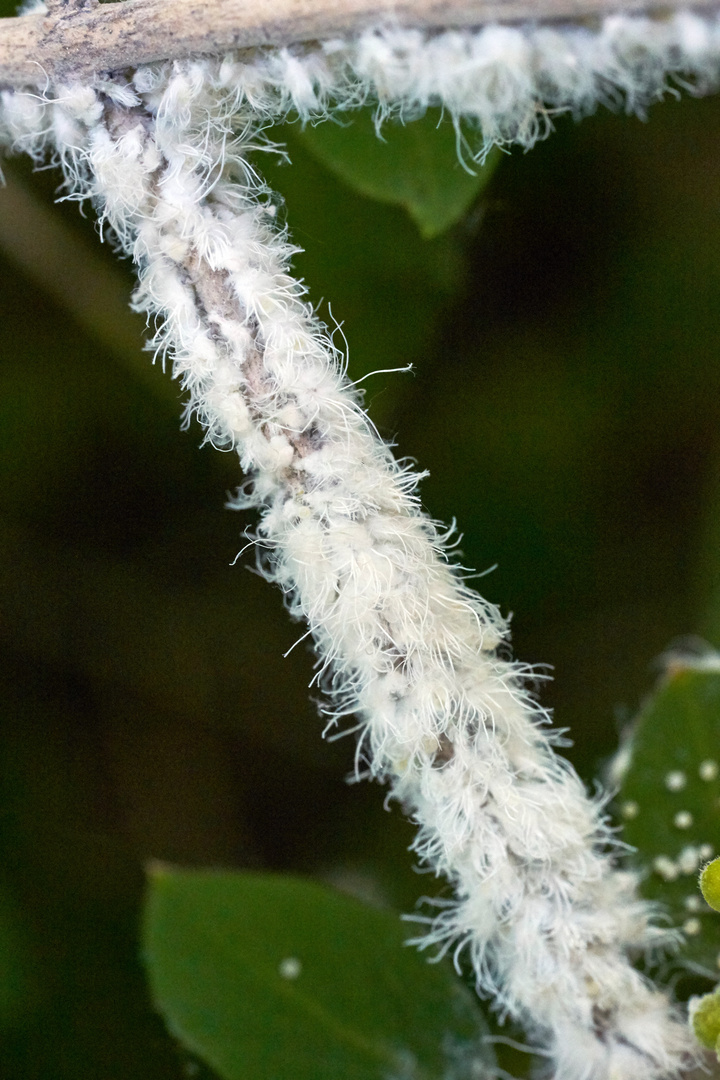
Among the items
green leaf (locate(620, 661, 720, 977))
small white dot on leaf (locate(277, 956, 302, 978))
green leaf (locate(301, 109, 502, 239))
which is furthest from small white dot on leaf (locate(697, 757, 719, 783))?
green leaf (locate(301, 109, 502, 239))

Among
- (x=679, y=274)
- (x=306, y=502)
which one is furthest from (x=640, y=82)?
(x=679, y=274)

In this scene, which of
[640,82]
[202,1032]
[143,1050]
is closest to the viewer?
[640,82]

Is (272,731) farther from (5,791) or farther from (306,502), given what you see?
(306,502)

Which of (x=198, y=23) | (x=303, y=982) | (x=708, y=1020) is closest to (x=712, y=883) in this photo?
(x=708, y=1020)

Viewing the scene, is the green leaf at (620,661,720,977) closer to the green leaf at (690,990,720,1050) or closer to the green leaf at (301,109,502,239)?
the green leaf at (690,990,720,1050)

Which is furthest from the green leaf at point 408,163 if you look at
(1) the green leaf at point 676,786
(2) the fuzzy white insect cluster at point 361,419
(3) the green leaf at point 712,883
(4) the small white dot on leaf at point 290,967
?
(4) the small white dot on leaf at point 290,967

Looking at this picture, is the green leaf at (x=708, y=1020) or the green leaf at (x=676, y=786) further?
the green leaf at (x=676, y=786)

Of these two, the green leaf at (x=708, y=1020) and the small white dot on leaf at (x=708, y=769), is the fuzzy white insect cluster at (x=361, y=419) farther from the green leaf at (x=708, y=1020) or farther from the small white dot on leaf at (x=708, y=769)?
the small white dot on leaf at (x=708, y=769)
